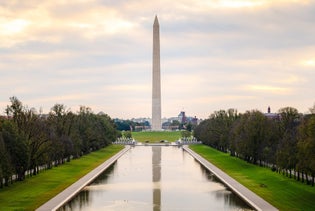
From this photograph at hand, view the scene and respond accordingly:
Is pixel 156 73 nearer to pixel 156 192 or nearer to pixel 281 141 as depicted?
pixel 281 141

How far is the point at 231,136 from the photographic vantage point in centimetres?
8094

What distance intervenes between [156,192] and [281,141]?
17.4 metres

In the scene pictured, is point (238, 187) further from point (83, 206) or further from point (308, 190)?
point (83, 206)

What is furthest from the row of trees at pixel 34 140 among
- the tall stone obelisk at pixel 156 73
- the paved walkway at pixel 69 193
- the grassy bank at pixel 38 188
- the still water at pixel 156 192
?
the tall stone obelisk at pixel 156 73

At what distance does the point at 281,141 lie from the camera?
55.1 m

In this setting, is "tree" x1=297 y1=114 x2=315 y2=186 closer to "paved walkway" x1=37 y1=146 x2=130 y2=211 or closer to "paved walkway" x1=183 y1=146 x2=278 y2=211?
"paved walkway" x1=183 y1=146 x2=278 y2=211

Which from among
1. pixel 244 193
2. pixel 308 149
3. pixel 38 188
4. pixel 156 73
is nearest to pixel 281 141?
pixel 308 149

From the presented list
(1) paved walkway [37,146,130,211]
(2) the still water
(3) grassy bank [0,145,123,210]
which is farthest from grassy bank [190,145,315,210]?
(3) grassy bank [0,145,123,210]

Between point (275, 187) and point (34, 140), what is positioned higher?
point (34, 140)

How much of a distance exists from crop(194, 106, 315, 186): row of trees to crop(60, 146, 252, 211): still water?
5999 millimetres

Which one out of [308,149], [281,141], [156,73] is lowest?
[308,149]

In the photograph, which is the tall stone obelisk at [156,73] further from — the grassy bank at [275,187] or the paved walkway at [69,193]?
the paved walkway at [69,193]

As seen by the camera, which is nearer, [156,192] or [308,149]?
[308,149]

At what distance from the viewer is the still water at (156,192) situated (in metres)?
36.3
